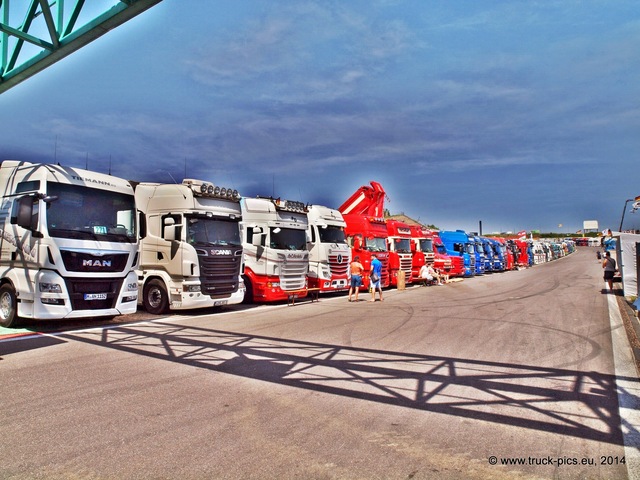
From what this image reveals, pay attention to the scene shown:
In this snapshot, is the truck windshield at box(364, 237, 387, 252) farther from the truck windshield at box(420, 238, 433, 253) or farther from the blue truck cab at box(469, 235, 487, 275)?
the blue truck cab at box(469, 235, 487, 275)

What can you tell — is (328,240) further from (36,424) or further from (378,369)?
(36,424)

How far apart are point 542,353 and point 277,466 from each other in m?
5.86

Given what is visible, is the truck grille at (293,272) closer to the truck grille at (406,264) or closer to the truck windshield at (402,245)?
the truck windshield at (402,245)

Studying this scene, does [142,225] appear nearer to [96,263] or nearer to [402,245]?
[96,263]

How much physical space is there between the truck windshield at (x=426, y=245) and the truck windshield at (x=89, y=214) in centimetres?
1820

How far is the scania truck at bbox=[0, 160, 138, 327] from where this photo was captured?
902cm

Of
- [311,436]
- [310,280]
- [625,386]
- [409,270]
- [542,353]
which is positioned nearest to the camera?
[311,436]

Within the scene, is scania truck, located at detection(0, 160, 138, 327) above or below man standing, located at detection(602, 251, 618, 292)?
above

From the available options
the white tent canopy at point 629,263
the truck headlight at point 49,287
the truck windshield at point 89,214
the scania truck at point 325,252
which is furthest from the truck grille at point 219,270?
the white tent canopy at point 629,263

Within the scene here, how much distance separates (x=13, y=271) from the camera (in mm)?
9430

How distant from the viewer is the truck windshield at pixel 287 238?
15352 mm

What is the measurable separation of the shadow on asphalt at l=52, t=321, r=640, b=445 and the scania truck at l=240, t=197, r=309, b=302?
6.45 meters

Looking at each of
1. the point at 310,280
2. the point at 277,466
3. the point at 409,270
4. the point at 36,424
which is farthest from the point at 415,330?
the point at 409,270

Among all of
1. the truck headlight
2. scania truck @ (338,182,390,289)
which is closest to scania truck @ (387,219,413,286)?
scania truck @ (338,182,390,289)
